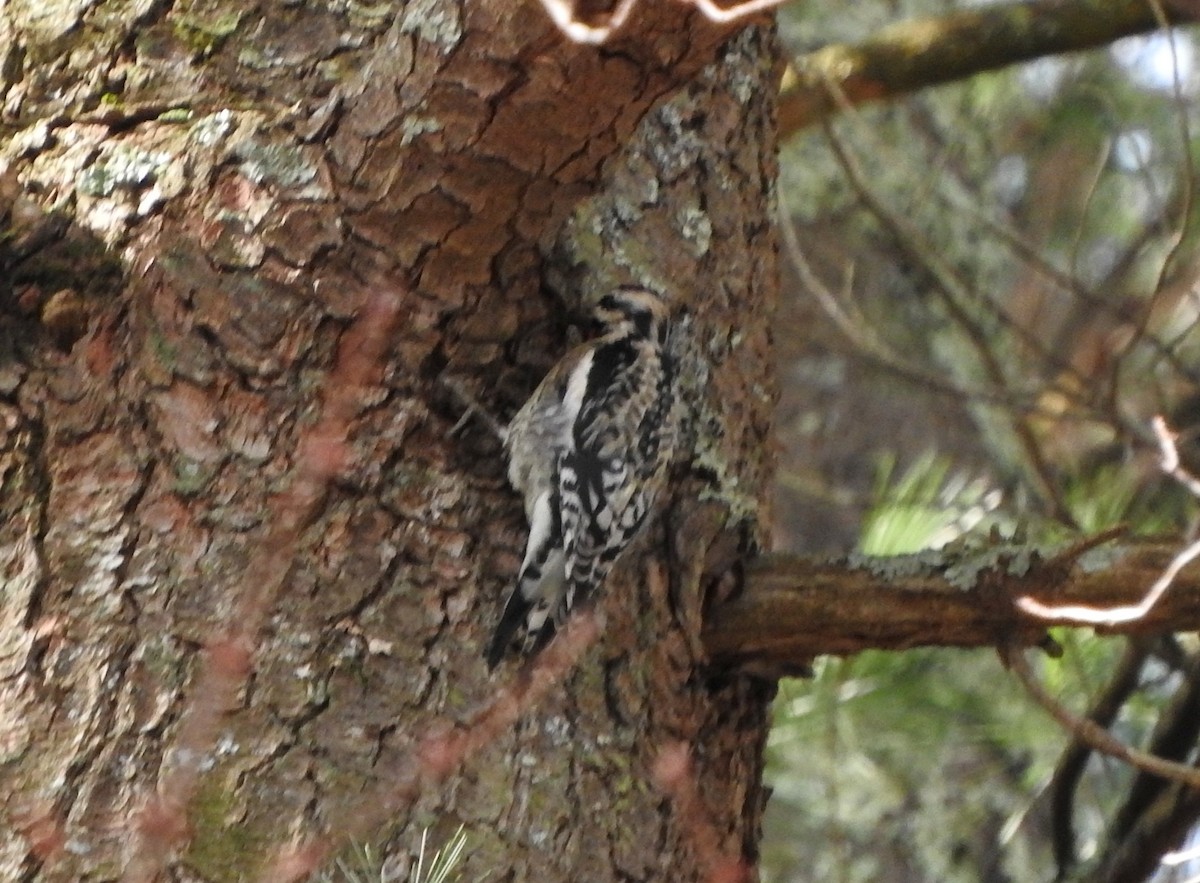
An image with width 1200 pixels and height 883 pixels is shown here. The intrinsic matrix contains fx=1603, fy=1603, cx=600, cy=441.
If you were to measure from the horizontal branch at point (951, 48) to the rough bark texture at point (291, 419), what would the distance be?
0.93 m

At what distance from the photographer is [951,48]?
109 inches

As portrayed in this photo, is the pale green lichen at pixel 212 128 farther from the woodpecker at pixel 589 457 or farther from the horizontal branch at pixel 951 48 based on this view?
the horizontal branch at pixel 951 48

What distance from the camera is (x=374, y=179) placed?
1.89 metres

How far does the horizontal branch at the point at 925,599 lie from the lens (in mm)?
1945

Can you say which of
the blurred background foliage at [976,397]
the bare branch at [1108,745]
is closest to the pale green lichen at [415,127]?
the bare branch at [1108,745]

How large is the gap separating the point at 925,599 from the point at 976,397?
0.88 meters

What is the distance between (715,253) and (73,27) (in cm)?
94

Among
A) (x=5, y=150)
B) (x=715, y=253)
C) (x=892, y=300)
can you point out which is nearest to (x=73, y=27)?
(x=5, y=150)

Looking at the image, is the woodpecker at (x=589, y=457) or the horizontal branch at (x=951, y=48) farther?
the horizontal branch at (x=951, y=48)

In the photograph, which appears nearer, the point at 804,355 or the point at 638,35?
the point at 638,35

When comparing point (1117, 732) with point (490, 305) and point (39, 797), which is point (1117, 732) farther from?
point (39, 797)

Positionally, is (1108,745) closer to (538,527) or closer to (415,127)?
(538,527)

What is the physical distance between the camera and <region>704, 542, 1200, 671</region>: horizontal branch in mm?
1945

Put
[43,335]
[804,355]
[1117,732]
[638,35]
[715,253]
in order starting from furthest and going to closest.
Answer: [804,355] < [1117,732] < [715,253] < [43,335] < [638,35]
